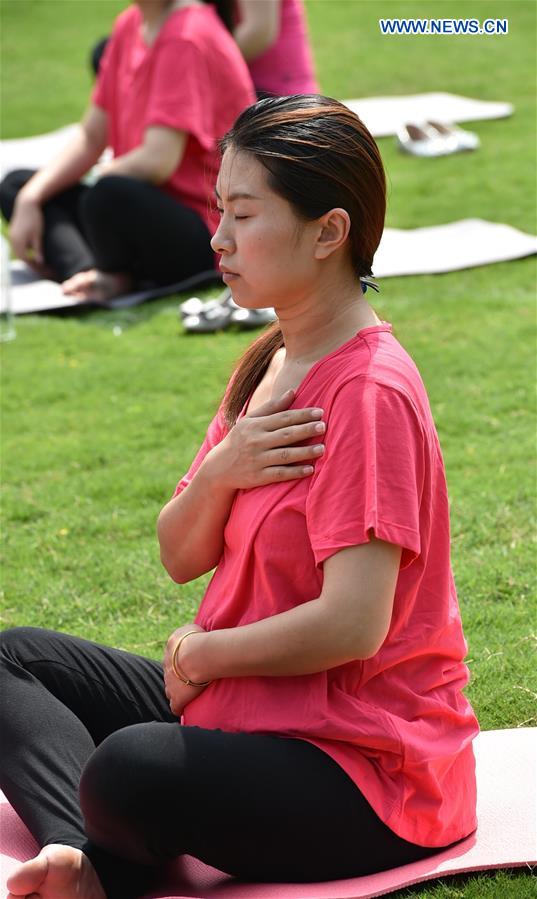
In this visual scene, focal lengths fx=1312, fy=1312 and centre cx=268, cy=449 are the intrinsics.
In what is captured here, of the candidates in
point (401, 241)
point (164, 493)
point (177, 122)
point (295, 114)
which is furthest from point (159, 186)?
point (295, 114)

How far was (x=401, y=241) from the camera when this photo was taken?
6.47 m

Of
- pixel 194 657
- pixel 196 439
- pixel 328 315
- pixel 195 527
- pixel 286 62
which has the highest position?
pixel 328 315

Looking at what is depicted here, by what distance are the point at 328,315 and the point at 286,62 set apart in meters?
4.80

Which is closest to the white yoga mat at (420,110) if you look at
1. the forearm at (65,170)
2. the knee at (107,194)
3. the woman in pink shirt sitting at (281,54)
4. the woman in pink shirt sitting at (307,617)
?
the woman in pink shirt sitting at (281,54)

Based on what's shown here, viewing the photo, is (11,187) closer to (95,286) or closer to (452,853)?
(95,286)

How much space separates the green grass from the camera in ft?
11.0

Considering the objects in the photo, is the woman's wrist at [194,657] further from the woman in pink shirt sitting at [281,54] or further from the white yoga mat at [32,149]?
the white yoga mat at [32,149]

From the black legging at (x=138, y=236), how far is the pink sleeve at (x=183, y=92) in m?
0.32

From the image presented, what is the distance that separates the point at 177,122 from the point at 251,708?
4123mm

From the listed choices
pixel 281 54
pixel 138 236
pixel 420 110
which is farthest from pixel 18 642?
pixel 420 110

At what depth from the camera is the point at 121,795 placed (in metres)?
2.04

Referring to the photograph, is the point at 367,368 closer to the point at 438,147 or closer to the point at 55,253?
the point at 55,253

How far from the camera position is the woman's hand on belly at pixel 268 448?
2074 millimetres

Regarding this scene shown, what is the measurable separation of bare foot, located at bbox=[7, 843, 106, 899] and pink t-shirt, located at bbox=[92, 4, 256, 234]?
12.7 feet
